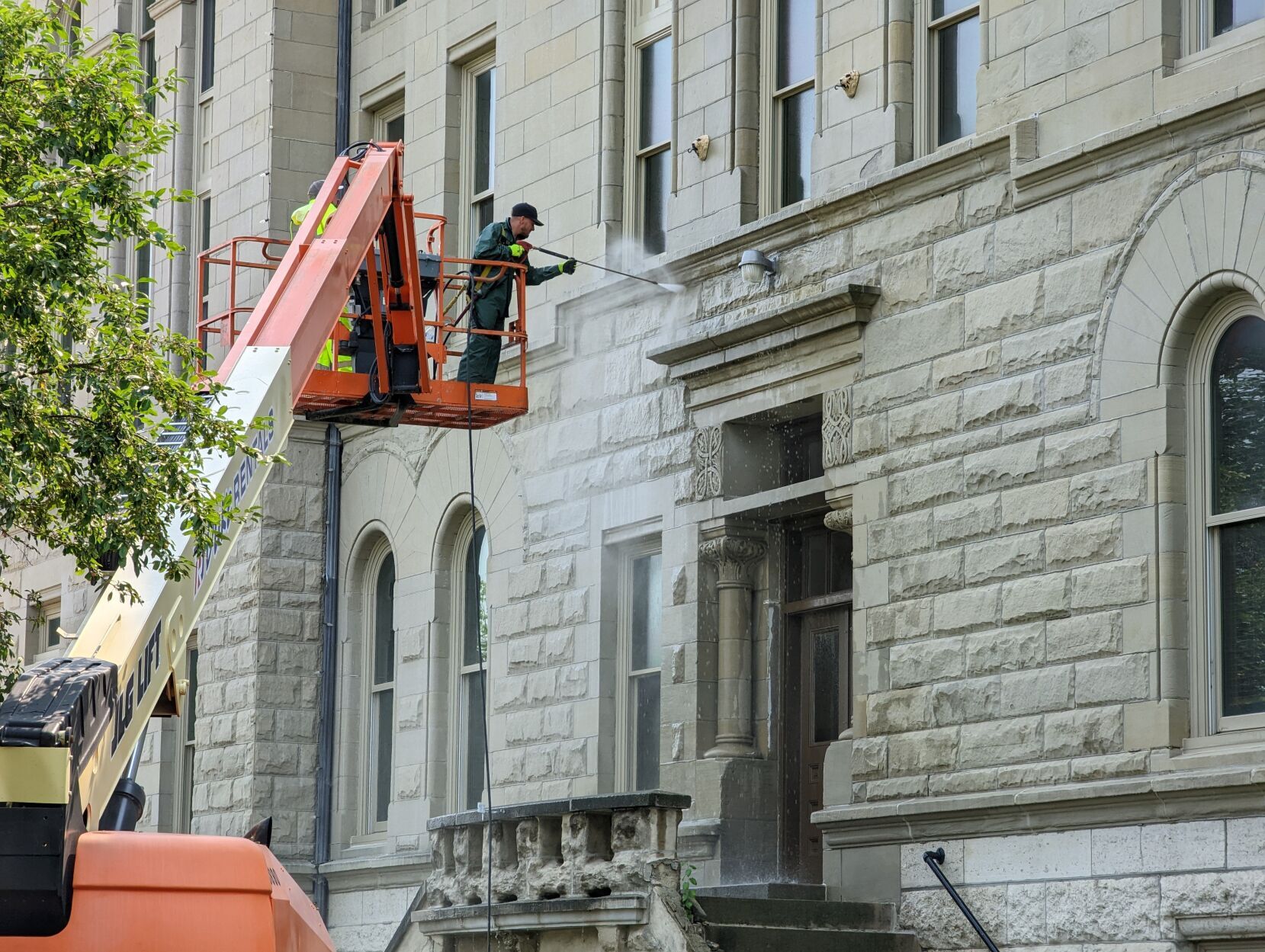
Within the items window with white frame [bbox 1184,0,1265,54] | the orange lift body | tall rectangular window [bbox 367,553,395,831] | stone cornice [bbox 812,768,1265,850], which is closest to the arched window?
stone cornice [bbox 812,768,1265,850]

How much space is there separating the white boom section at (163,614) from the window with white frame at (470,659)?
983 centimetres

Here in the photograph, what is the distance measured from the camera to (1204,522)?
14539 millimetres

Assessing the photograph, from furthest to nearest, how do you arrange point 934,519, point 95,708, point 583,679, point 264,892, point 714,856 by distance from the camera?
point 583,679 → point 714,856 → point 934,519 → point 95,708 → point 264,892

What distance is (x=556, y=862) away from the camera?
15.9m

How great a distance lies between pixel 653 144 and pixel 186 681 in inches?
408

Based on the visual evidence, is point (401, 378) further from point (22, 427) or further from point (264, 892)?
point (264, 892)

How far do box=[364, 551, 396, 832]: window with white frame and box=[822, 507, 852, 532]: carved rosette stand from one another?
872 centimetres

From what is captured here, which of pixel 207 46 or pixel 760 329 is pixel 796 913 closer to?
pixel 760 329

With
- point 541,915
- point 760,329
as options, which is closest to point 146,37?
point 760,329

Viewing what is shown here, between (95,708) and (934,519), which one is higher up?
(934,519)

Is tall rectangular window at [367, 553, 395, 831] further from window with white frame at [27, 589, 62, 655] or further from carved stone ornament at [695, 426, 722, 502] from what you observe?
window with white frame at [27, 589, 62, 655]

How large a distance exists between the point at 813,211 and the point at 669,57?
12.6ft

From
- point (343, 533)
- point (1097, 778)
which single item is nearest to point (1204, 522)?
point (1097, 778)

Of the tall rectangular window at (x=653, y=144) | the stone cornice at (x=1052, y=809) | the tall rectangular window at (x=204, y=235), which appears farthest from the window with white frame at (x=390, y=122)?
the stone cornice at (x=1052, y=809)
